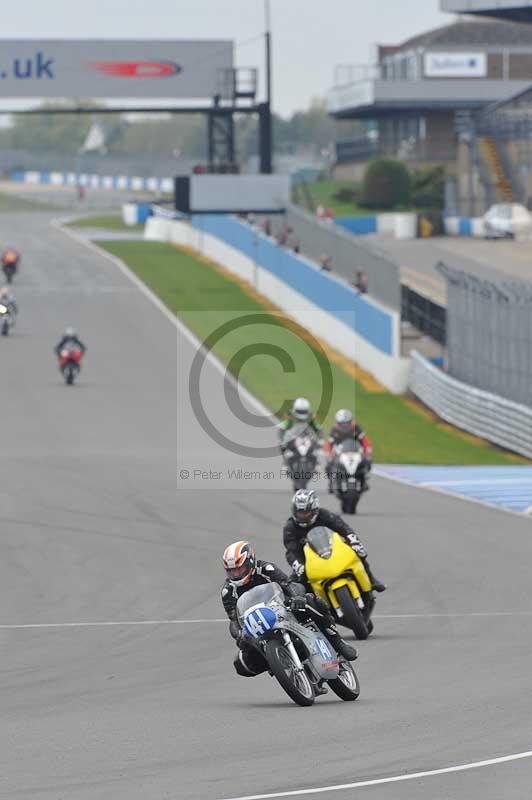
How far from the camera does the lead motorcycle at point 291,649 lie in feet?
35.7

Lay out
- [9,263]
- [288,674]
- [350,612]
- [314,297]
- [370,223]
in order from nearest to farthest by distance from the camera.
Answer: [288,674] < [350,612] < [314,297] < [9,263] < [370,223]

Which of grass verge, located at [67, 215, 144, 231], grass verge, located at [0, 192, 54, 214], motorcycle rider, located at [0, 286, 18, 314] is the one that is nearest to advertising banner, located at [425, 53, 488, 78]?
grass verge, located at [67, 215, 144, 231]

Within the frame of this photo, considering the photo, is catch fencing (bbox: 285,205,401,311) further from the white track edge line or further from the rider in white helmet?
the white track edge line

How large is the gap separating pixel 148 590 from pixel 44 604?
130cm

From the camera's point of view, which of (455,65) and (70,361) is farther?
(455,65)

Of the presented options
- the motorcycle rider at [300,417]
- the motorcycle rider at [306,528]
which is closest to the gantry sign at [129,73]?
the motorcycle rider at [300,417]

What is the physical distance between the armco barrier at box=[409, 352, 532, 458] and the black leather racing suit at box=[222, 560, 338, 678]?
21.2 metres

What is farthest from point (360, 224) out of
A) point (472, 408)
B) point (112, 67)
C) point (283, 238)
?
point (472, 408)

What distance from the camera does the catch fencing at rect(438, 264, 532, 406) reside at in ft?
108

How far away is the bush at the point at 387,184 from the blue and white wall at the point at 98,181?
4049cm

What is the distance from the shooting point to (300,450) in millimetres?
25062

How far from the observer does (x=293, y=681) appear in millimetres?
10891

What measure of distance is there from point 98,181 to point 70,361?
95.7 meters

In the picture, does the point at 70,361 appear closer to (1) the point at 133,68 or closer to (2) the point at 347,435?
(2) the point at 347,435
